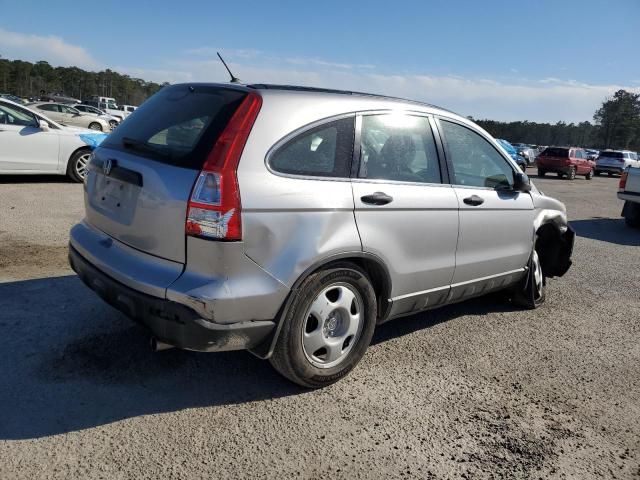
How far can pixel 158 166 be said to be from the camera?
291 centimetres

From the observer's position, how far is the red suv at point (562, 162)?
28172 mm

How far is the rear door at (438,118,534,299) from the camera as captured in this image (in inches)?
158

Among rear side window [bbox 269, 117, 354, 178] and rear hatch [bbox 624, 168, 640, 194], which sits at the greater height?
rear side window [bbox 269, 117, 354, 178]

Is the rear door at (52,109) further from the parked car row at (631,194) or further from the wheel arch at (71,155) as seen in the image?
the parked car row at (631,194)

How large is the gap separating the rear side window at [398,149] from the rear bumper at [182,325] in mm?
1200

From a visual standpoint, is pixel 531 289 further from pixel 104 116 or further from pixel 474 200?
pixel 104 116

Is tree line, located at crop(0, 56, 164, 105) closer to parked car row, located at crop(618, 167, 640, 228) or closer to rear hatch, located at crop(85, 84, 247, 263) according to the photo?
parked car row, located at crop(618, 167, 640, 228)

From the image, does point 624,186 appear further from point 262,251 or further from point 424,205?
point 262,251

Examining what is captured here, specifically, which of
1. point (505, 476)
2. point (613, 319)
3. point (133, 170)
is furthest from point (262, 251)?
point (613, 319)

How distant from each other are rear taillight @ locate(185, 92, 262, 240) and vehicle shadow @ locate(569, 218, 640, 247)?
897 cm

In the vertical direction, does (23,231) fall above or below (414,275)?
below

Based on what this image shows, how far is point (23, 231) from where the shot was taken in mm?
6406

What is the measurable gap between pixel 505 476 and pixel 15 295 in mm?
3868

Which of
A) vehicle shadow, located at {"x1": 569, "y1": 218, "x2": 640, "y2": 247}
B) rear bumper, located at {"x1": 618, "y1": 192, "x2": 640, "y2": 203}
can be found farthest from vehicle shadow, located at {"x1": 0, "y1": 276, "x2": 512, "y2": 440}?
rear bumper, located at {"x1": 618, "y1": 192, "x2": 640, "y2": 203}
